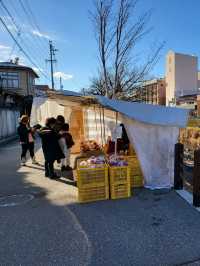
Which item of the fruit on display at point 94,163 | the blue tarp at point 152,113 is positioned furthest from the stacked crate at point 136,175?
the blue tarp at point 152,113

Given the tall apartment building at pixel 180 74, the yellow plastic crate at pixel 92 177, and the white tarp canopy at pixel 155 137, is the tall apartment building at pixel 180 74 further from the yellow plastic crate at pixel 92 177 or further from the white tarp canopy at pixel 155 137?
the yellow plastic crate at pixel 92 177

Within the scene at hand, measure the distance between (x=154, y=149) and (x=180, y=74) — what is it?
48041mm

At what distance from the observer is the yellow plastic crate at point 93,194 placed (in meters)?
4.82

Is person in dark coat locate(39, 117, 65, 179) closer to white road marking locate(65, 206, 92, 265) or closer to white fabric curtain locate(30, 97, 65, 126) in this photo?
white road marking locate(65, 206, 92, 265)

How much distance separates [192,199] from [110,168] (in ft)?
5.54

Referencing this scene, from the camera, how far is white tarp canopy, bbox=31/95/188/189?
211 inches

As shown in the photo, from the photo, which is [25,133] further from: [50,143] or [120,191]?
[120,191]

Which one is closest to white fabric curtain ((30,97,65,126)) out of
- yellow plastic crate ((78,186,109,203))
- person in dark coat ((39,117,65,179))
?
person in dark coat ((39,117,65,179))

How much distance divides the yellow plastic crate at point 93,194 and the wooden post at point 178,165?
5.17 feet

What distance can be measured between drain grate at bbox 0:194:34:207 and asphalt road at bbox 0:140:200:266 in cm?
7

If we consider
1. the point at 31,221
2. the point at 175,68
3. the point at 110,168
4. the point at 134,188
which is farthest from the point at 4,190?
the point at 175,68

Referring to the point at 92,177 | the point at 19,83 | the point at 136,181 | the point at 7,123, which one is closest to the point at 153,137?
the point at 136,181

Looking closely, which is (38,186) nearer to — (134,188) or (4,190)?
Result: (4,190)

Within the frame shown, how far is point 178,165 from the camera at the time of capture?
5.28 meters
